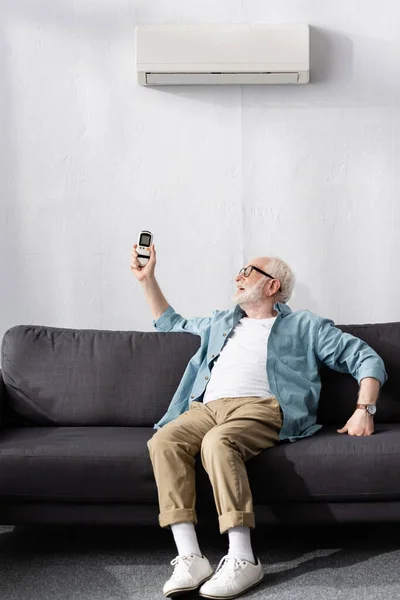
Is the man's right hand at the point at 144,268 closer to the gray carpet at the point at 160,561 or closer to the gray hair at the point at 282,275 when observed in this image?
the gray hair at the point at 282,275

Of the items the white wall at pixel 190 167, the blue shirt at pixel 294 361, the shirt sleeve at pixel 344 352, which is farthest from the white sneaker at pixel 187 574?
the white wall at pixel 190 167

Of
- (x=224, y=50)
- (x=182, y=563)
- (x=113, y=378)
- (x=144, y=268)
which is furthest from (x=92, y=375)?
(x=224, y=50)

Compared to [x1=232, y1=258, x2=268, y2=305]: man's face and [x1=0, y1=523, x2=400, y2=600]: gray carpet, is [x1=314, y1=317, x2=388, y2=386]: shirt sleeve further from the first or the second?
[x1=0, y1=523, x2=400, y2=600]: gray carpet

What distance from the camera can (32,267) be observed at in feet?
13.1

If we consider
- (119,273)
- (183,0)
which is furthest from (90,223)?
(183,0)

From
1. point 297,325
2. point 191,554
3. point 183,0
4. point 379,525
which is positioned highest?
point 183,0

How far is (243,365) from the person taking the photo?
3.07 metres

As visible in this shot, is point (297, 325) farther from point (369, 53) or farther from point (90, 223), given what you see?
point (369, 53)

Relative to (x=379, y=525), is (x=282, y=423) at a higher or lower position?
higher

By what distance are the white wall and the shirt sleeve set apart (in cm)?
85

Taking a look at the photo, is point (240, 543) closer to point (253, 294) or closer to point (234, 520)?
point (234, 520)

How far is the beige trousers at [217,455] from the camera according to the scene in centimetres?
256

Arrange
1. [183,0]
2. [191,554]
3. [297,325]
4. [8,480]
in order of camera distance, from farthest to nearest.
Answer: [183,0] → [297,325] → [8,480] → [191,554]

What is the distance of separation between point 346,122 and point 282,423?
1.67 m
